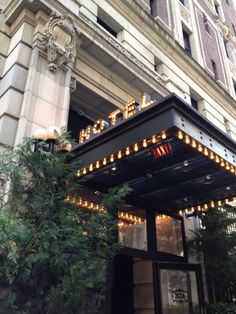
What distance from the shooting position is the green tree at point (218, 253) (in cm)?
1155

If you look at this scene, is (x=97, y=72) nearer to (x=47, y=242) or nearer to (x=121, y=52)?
(x=121, y=52)

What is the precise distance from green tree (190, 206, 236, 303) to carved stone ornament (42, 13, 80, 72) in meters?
7.62

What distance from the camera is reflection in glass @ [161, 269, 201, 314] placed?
367 inches

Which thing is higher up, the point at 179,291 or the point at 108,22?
the point at 108,22

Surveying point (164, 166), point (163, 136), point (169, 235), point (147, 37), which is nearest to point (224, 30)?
point (147, 37)

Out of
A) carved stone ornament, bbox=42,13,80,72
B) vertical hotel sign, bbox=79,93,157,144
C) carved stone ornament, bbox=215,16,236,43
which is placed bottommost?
vertical hotel sign, bbox=79,93,157,144

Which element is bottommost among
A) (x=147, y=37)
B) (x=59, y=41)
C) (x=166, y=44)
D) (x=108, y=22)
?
(x=59, y=41)

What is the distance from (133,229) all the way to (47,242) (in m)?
5.30

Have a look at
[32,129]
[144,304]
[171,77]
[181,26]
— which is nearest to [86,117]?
[32,129]

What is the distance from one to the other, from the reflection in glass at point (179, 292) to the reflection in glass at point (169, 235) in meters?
0.92

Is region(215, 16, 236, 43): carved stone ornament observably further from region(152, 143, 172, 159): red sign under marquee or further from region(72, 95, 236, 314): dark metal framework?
region(152, 143, 172, 159): red sign under marquee

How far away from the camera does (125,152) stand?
7125 millimetres

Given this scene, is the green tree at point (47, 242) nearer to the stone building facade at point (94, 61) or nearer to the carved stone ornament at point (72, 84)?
the stone building facade at point (94, 61)

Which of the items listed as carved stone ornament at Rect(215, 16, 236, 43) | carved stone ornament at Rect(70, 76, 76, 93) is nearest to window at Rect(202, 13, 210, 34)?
carved stone ornament at Rect(215, 16, 236, 43)
